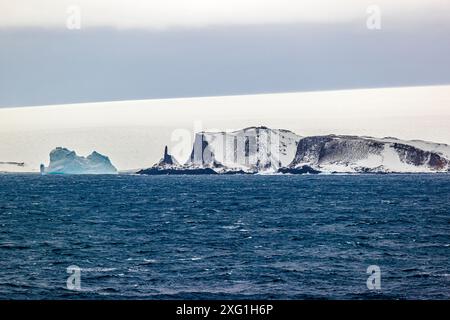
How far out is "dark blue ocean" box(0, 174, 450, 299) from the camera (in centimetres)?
3791

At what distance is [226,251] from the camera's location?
52094 mm

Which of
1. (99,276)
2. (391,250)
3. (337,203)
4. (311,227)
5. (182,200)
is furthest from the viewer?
(182,200)

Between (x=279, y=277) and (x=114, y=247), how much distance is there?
55.8 feet

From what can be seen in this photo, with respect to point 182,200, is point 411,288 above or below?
below

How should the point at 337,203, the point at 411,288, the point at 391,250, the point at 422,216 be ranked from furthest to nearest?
the point at 337,203, the point at 422,216, the point at 391,250, the point at 411,288

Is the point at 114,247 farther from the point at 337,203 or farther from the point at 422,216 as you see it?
the point at 337,203

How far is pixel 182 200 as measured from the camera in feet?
362

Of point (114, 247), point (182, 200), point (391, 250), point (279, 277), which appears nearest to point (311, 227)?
point (391, 250)

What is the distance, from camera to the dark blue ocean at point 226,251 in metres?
37.9

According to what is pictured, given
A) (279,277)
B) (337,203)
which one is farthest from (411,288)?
(337,203)

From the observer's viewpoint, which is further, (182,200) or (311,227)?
(182,200)

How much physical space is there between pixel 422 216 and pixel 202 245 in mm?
31249

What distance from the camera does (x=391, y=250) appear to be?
177 ft
